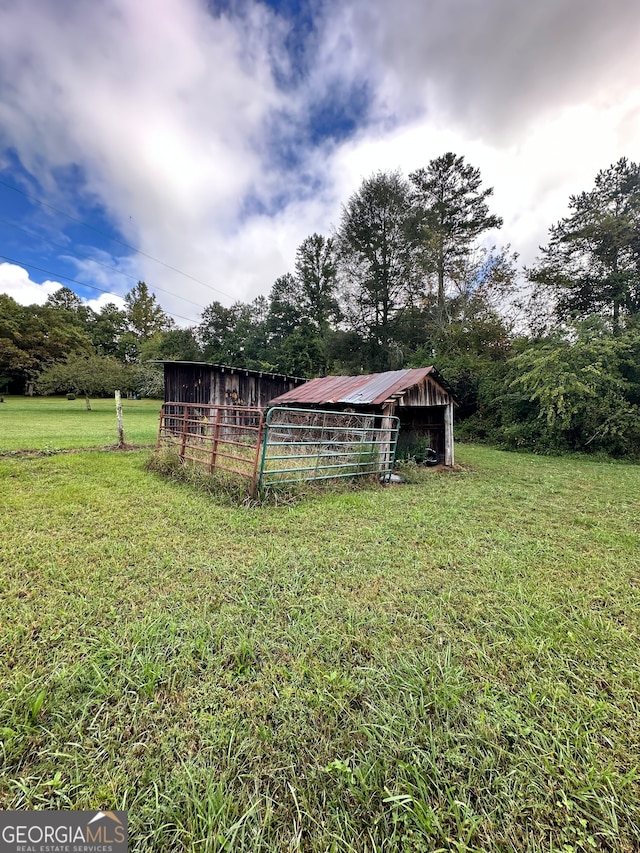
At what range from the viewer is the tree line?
37.2 ft

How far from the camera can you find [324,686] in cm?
184

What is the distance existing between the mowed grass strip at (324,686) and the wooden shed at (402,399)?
4.14 m

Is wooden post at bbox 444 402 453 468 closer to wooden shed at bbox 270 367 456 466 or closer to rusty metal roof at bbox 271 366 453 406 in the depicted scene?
wooden shed at bbox 270 367 456 466

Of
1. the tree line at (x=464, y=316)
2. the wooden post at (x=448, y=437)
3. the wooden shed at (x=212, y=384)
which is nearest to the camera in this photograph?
the wooden post at (x=448, y=437)

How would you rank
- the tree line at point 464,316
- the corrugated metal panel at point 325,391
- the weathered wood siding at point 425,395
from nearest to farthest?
the weathered wood siding at point 425,395 < the corrugated metal panel at point 325,391 < the tree line at point 464,316

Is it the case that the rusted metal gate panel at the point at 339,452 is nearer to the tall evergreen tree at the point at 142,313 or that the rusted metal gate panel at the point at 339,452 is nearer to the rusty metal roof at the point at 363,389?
the rusty metal roof at the point at 363,389

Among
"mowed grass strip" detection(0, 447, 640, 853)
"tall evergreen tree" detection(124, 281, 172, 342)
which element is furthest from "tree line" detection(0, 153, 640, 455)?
"tall evergreen tree" detection(124, 281, 172, 342)

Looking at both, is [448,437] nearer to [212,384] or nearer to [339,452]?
[339,452]

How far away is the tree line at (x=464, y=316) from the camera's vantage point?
11.3 meters

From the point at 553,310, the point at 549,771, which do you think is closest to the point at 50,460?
the point at 549,771

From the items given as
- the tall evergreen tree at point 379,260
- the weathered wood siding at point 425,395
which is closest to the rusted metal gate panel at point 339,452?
the weathered wood siding at point 425,395

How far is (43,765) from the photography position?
1.41 meters

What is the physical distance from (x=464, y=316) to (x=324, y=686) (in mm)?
18871

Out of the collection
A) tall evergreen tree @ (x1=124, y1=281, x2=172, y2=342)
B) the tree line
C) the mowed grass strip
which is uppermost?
tall evergreen tree @ (x1=124, y1=281, x2=172, y2=342)
